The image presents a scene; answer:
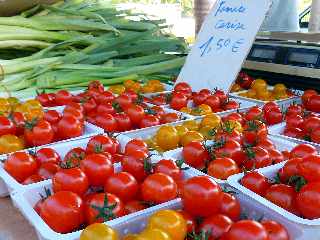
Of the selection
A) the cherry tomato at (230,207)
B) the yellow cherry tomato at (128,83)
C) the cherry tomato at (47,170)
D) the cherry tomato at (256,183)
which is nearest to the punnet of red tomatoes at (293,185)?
the cherry tomato at (256,183)

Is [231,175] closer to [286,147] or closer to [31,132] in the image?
[286,147]

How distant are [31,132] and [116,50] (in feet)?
5.36

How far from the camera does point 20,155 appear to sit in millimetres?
1553

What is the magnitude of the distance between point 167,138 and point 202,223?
663 mm

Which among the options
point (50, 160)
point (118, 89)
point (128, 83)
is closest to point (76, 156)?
point (50, 160)

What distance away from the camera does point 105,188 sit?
1363 mm

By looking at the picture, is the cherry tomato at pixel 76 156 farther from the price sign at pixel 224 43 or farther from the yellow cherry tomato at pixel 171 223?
the price sign at pixel 224 43

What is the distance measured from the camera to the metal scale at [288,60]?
97.4 inches

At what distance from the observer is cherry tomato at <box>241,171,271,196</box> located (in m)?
1.33

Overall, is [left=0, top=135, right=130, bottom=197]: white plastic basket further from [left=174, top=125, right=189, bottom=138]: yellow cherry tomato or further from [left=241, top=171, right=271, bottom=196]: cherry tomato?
[left=241, top=171, right=271, bottom=196]: cherry tomato

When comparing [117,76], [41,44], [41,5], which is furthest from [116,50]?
[41,5]

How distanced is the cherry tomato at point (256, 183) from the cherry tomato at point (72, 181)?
472 millimetres

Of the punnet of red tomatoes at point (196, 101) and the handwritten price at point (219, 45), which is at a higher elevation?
the handwritten price at point (219, 45)

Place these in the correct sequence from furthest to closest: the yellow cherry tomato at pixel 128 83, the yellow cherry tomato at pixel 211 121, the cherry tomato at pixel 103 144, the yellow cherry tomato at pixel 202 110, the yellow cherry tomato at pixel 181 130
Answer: the yellow cherry tomato at pixel 128 83
the yellow cherry tomato at pixel 202 110
the yellow cherry tomato at pixel 211 121
the yellow cherry tomato at pixel 181 130
the cherry tomato at pixel 103 144
